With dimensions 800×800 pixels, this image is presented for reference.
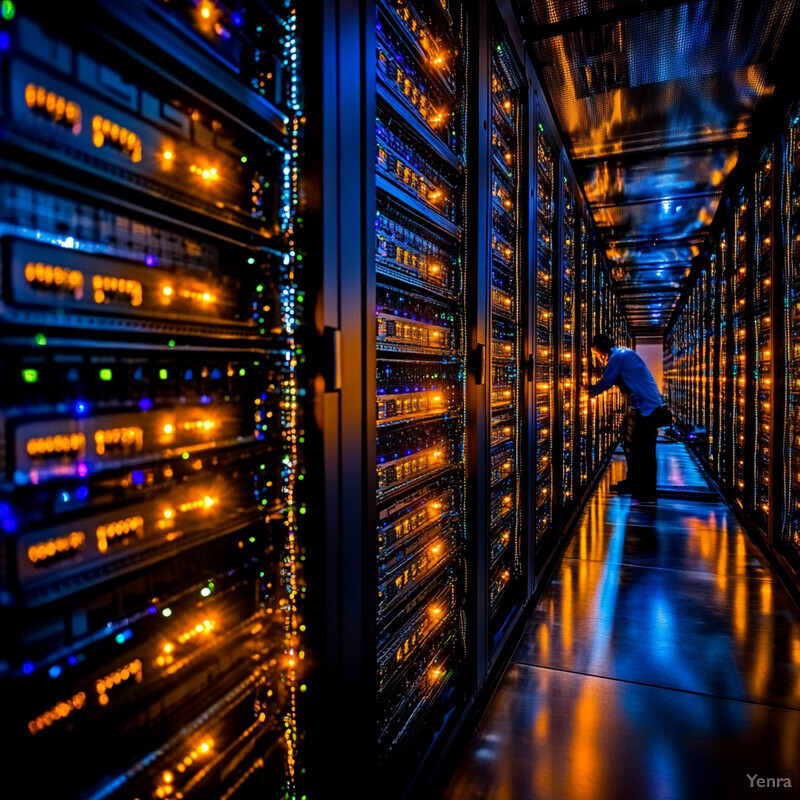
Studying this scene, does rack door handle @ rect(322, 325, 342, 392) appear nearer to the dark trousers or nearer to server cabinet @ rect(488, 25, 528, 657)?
server cabinet @ rect(488, 25, 528, 657)

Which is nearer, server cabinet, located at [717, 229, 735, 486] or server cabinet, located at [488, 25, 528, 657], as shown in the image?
server cabinet, located at [488, 25, 528, 657]

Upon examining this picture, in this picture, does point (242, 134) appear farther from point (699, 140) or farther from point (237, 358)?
point (699, 140)

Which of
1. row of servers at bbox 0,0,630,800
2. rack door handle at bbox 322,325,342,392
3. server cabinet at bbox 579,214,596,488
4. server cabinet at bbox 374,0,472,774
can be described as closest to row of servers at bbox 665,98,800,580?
server cabinet at bbox 579,214,596,488

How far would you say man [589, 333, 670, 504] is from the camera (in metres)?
5.50

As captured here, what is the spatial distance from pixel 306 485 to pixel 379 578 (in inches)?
19.6

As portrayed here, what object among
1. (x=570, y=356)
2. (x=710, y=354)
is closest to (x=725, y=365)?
(x=710, y=354)

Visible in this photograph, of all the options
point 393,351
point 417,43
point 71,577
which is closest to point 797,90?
point 417,43

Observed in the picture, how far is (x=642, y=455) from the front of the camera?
5516mm

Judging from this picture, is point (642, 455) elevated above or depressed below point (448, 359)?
below

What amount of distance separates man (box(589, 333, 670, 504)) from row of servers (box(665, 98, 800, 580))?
2.28 feet

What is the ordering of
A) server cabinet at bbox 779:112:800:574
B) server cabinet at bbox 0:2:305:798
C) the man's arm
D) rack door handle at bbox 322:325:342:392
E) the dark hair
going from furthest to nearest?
the dark hair, the man's arm, server cabinet at bbox 779:112:800:574, rack door handle at bbox 322:325:342:392, server cabinet at bbox 0:2:305:798

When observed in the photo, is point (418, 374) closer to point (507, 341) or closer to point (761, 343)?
point (507, 341)

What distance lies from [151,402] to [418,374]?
1004 millimetres

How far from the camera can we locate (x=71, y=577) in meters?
0.60
